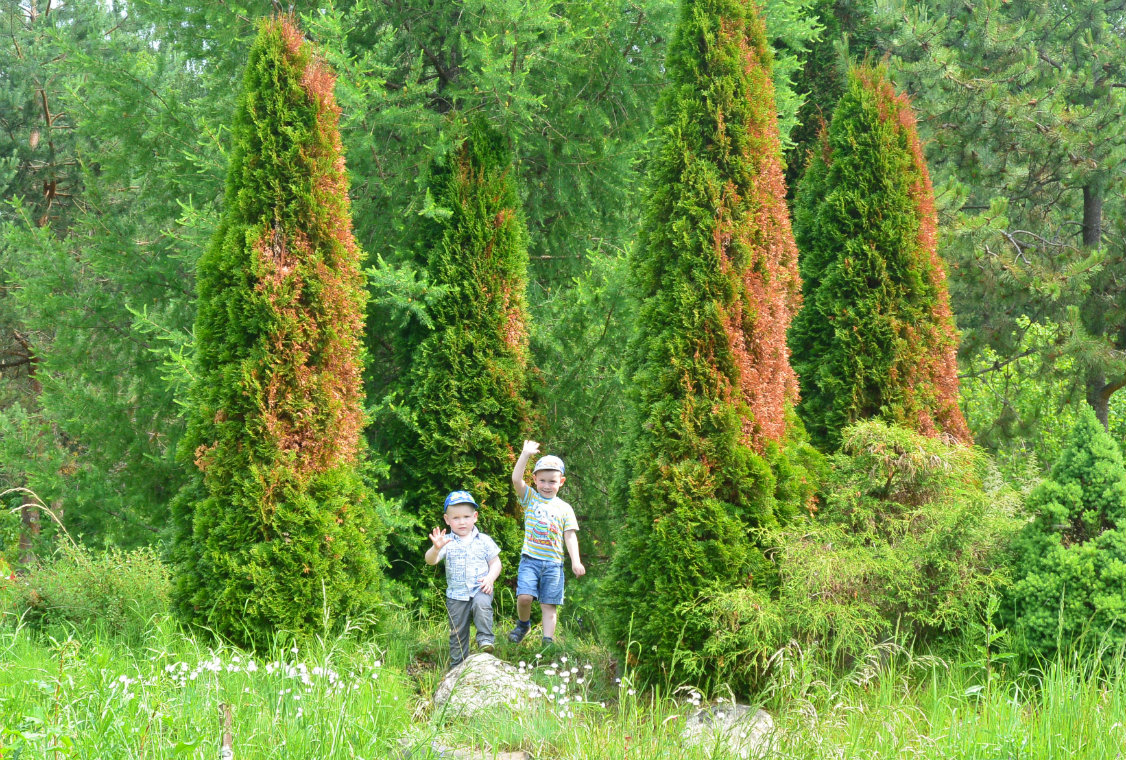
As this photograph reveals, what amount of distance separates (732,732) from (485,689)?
4.23 ft

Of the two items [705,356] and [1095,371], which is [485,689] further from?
[1095,371]

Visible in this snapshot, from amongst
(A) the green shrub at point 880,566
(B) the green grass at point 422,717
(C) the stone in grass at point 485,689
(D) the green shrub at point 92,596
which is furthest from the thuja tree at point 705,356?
(D) the green shrub at point 92,596

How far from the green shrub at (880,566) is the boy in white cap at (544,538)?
126 cm

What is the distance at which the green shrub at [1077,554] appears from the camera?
4918 mm

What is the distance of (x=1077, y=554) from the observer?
5.03 metres

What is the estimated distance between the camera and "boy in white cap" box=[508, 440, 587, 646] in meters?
6.23

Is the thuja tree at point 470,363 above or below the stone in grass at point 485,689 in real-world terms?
above

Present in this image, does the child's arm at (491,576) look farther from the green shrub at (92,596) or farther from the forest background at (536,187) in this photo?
the green shrub at (92,596)

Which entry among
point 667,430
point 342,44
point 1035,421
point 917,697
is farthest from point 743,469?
point 1035,421

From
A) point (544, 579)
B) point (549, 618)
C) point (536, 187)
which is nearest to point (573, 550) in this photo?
point (544, 579)

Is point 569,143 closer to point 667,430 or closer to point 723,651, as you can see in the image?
point 667,430

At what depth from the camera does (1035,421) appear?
13703mm

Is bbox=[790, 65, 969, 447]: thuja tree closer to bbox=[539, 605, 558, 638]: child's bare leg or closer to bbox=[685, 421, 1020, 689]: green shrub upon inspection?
bbox=[685, 421, 1020, 689]: green shrub

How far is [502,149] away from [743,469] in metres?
3.95
